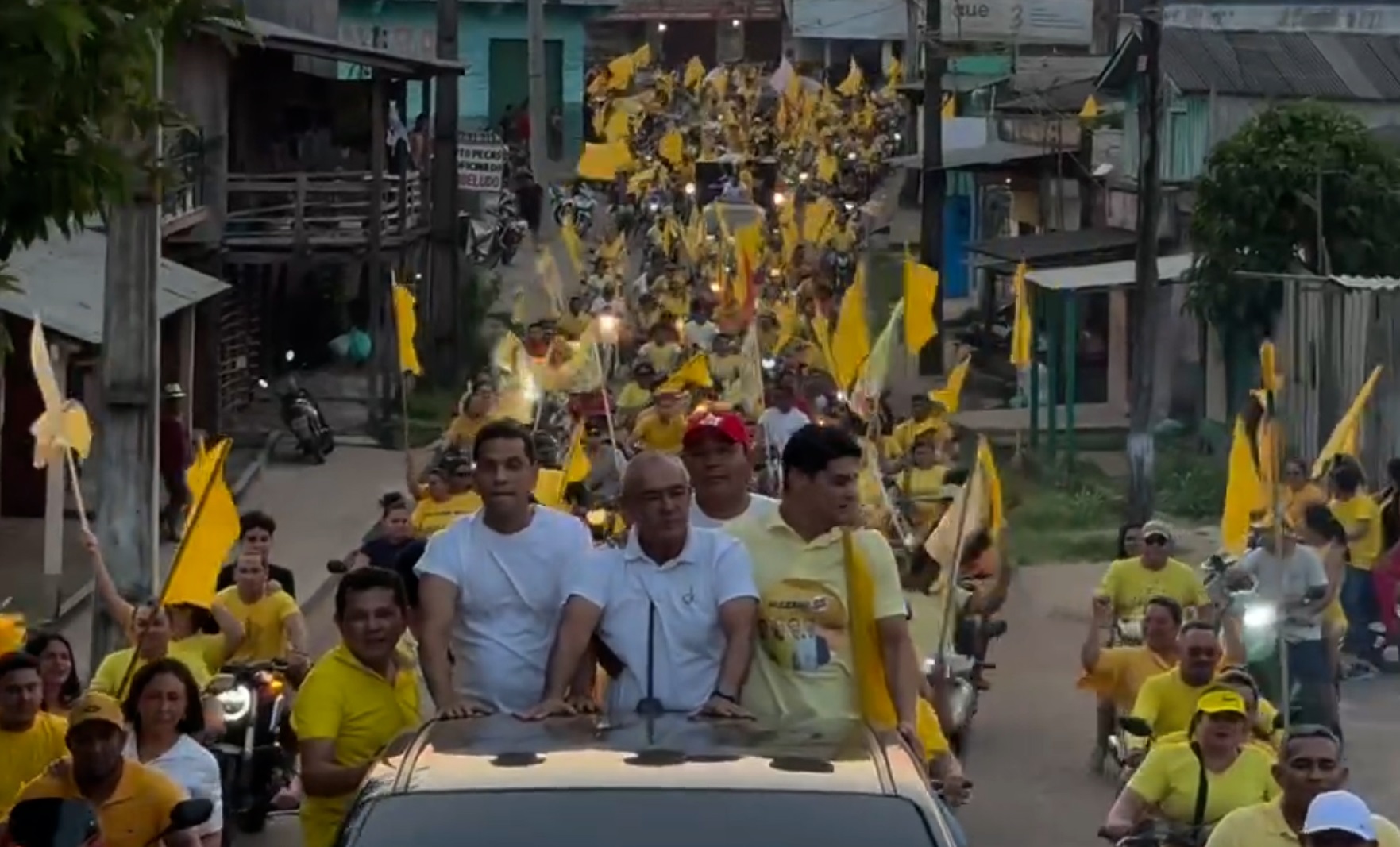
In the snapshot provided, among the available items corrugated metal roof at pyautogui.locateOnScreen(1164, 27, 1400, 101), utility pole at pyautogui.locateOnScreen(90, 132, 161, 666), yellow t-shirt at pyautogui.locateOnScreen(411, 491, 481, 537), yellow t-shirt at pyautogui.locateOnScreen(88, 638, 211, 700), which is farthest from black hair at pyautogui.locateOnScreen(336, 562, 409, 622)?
corrugated metal roof at pyautogui.locateOnScreen(1164, 27, 1400, 101)

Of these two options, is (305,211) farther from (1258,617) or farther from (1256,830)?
(1256,830)

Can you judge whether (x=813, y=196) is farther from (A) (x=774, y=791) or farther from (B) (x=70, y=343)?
(A) (x=774, y=791)

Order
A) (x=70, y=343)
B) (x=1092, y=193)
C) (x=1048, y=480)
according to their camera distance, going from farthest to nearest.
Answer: (x=1092, y=193)
(x=1048, y=480)
(x=70, y=343)

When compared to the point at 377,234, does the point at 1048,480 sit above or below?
below

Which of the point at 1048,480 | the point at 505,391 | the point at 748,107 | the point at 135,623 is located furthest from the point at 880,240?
the point at 135,623

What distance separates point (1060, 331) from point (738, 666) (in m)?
24.5

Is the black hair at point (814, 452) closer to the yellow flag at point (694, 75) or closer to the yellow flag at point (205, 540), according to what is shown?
the yellow flag at point (205, 540)

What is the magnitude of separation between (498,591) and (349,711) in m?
0.49

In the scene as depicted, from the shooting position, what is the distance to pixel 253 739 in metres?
12.6

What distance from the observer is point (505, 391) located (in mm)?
24188

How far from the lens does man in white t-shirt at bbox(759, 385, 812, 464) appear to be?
19.4m

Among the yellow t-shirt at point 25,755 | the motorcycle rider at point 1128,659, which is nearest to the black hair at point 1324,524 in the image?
the motorcycle rider at point 1128,659

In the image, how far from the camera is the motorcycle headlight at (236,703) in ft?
40.5

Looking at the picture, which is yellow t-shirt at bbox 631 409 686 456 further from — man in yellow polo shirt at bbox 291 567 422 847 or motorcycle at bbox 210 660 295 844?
man in yellow polo shirt at bbox 291 567 422 847
